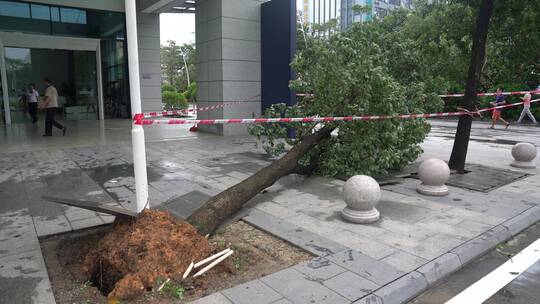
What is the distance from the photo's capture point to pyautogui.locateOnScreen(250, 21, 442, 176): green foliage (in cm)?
647

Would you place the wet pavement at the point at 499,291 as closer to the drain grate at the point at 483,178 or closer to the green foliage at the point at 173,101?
the drain grate at the point at 483,178

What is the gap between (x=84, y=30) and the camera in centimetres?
1778

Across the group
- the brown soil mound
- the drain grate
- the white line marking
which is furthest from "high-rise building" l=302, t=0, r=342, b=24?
the brown soil mound

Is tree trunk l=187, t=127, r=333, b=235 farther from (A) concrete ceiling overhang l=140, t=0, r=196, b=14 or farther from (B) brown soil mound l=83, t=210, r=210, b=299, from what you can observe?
(A) concrete ceiling overhang l=140, t=0, r=196, b=14

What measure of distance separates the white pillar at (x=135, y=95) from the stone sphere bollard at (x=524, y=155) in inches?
290

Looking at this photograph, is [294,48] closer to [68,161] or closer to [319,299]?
[68,161]

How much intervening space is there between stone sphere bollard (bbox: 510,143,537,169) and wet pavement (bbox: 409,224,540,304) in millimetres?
4346

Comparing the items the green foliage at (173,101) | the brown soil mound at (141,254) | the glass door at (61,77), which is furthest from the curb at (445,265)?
the green foliage at (173,101)

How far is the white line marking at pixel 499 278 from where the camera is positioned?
3299 millimetres

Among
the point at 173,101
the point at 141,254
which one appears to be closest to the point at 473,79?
the point at 141,254

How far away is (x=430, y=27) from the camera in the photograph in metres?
23.2

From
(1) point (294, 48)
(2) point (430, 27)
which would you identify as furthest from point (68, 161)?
(2) point (430, 27)

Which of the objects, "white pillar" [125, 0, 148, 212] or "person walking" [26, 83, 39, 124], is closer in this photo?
"white pillar" [125, 0, 148, 212]

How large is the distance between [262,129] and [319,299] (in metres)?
5.00
